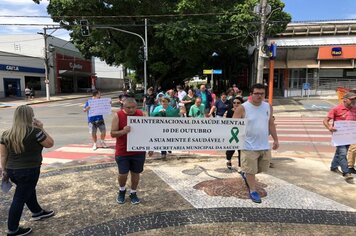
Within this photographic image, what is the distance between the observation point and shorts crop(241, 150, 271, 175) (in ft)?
17.2

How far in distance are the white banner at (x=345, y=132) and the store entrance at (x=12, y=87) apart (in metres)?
40.6

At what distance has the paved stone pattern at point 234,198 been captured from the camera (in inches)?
205

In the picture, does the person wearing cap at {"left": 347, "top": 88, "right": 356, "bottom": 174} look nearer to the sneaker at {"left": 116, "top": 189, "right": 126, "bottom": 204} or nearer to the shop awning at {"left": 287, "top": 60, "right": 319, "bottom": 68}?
the sneaker at {"left": 116, "top": 189, "right": 126, "bottom": 204}

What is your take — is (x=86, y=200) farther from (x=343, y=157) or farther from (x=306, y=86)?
(x=306, y=86)

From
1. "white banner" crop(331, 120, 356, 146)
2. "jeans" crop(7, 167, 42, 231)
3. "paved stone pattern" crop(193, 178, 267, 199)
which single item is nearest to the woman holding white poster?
"paved stone pattern" crop(193, 178, 267, 199)

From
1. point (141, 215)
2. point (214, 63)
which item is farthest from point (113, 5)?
point (141, 215)

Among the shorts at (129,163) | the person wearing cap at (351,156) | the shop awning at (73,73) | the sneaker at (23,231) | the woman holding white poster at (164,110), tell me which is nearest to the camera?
the sneaker at (23,231)

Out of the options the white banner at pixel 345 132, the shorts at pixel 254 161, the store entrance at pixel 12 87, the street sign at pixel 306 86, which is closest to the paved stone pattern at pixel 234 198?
the shorts at pixel 254 161

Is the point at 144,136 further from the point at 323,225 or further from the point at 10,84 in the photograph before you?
the point at 10,84

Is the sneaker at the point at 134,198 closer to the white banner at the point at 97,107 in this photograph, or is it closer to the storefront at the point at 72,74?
the white banner at the point at 97,107

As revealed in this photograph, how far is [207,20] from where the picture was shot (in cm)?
2720

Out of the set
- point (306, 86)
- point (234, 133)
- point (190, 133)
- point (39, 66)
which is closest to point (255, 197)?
point (234, 133)

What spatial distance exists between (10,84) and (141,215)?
41553mm

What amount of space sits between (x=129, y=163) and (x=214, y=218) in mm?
1456
